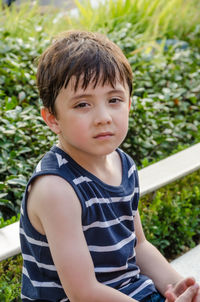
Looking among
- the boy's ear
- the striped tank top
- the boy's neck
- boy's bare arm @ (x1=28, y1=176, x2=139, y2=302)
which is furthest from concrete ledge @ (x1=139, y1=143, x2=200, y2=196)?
boy's bare arm @ (x1=28, y1=176, x2=139, y2=302)

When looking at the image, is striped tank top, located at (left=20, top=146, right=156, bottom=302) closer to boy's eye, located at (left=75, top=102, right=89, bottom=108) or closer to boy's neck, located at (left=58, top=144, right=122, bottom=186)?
boy's neck, located at (left=58, top=144, right=122, bottom=186)

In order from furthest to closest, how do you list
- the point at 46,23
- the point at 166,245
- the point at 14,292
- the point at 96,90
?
the point at 46,23 < the point at 166,245 < the point at 14,292 < the point at 96,90

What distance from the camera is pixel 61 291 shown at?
77.7 inches

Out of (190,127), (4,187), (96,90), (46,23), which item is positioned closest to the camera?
(96,90)

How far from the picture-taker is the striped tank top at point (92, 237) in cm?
193

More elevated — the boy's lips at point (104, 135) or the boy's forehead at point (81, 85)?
the boy's forehead at point (81, 85)

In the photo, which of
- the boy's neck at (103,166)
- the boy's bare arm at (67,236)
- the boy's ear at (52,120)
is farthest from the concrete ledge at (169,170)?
the boy's bare arm at (67,236)

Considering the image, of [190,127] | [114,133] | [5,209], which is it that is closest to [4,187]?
[5,209]

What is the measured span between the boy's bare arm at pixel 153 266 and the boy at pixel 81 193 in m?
0.13

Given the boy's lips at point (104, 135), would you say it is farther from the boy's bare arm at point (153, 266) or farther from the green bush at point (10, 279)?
the green bush at point (10, 279)

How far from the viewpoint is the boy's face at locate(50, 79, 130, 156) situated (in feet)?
6.20

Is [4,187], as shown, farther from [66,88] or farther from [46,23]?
[46,23]

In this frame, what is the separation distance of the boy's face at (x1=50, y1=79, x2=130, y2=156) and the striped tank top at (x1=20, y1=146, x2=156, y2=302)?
0.37ft

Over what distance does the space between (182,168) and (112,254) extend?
1478mm
